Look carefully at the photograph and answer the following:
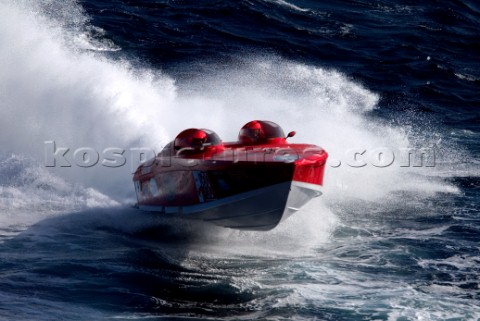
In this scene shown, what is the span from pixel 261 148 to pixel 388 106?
1038cm

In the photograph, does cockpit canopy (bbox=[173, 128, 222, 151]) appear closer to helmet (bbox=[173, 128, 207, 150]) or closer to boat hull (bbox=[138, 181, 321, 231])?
helmet (bbox=[173, 128, 207, 150])

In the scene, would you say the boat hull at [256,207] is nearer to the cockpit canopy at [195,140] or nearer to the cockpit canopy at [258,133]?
the cockpit canopy at [195,140]

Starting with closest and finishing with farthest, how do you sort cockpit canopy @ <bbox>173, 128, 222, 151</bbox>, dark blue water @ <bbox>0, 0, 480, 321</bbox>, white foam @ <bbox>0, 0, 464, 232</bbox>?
dark blue water @ <bbox>0, 0, 480, 321</bbox> → cockpit canopy @ <bbox>173, 128, 222, 151</bbox> → white foam @ <bbox>0, 0, 464, 232</bbox>

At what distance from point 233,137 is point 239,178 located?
5571 millimetres

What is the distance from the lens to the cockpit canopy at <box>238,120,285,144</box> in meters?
13.4

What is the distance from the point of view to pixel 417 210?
15.4 metres

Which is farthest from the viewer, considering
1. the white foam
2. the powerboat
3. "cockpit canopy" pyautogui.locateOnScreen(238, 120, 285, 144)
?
the white foam

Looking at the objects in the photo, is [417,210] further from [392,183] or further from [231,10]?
[231,10]

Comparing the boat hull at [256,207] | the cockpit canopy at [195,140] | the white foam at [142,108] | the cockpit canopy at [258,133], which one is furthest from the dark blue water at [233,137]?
the cockpit canopy at [258,133]

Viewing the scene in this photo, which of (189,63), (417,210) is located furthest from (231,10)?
(417,210)

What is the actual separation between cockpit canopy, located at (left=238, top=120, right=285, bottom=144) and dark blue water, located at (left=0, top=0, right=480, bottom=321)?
183cm

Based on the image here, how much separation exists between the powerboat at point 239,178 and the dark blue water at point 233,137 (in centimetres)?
75

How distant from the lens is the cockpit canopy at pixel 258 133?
13.4 m

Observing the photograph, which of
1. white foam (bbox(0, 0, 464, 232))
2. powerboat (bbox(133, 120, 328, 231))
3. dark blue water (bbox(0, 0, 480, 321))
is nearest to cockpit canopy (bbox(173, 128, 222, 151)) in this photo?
powerboat (bbox(133, 120, 328, 231))
